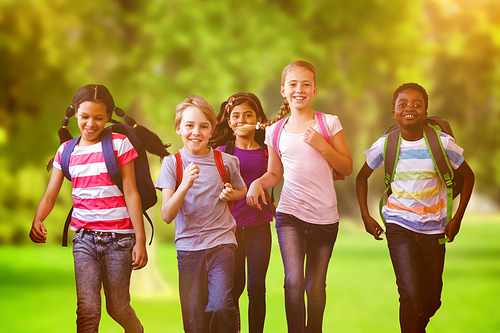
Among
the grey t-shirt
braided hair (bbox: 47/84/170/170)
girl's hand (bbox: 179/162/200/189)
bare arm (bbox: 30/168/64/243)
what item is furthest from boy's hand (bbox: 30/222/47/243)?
girl's hand (bbox: 179/162/200/189)

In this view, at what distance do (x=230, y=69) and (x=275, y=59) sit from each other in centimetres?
60

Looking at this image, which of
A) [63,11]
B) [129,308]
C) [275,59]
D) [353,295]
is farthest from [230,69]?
[353,295]

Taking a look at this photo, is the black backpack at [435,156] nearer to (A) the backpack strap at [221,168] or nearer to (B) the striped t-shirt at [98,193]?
(A) the backpack strap at [221,168]

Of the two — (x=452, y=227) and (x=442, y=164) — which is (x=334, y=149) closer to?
(x=442, y=164)

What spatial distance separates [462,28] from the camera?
969cm

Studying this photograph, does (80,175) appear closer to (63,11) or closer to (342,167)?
(342,167)

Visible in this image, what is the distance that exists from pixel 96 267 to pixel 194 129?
132 centimetres

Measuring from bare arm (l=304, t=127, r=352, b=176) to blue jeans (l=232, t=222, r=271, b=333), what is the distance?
2.93ft

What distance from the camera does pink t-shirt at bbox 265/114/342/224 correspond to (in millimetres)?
4461

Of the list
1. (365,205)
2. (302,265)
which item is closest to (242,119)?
(365,205)

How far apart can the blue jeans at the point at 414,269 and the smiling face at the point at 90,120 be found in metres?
2.53

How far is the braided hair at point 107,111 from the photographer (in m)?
4.43

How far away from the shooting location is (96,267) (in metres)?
4.29

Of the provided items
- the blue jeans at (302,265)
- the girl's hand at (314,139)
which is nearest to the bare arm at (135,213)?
the blue jeans at (302,265)
